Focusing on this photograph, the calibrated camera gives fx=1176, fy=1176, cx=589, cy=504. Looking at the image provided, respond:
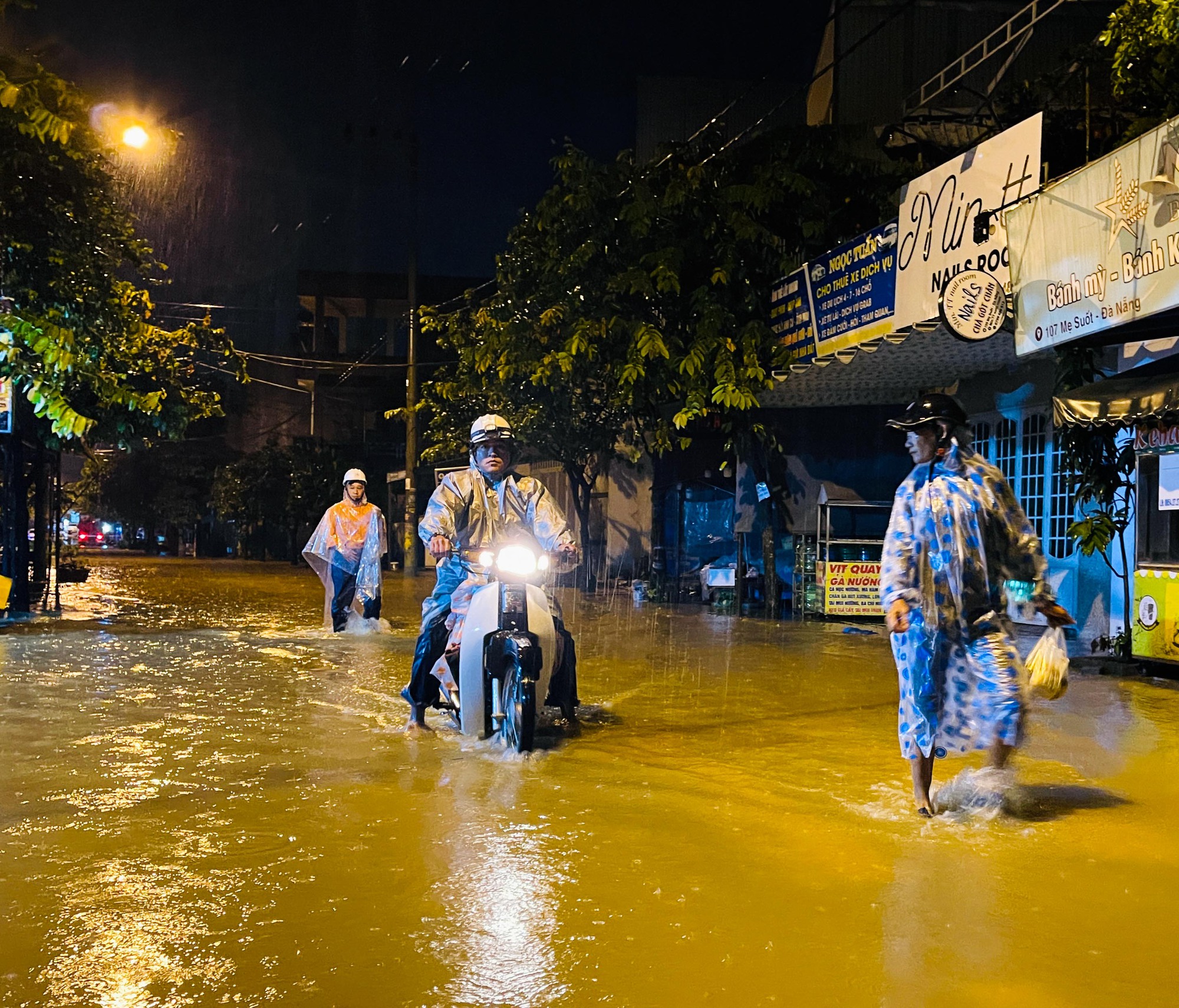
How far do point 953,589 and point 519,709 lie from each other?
8.56 ft

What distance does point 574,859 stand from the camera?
4.68 metres

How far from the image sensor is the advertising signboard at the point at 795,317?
1479 centimetres

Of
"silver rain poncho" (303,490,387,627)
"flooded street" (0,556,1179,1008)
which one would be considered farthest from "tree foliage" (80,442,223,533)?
"flooded street" (0,556,1179,1008)

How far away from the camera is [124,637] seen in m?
13.9

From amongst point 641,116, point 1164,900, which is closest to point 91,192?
point 1164,900

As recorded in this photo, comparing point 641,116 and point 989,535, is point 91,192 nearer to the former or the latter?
point 989,535

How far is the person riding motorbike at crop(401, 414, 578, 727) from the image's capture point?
729cm

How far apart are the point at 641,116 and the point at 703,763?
2758 centimetres

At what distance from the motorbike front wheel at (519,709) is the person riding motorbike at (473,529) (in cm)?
54

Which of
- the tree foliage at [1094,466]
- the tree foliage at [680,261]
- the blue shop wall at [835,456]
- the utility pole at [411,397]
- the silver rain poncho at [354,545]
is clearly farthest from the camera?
the utility pole at [411,397]

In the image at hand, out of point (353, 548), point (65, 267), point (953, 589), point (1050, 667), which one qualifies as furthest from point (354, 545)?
point (1050, 667)

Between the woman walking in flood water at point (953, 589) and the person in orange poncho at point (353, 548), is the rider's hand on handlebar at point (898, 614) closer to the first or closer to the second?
the woman walking in flood water at point (953, 589)

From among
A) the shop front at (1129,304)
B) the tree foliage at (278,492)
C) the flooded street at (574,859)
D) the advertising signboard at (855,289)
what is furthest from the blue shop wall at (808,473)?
the tree foliage at (278,492)

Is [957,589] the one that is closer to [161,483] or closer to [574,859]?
[574,859]
